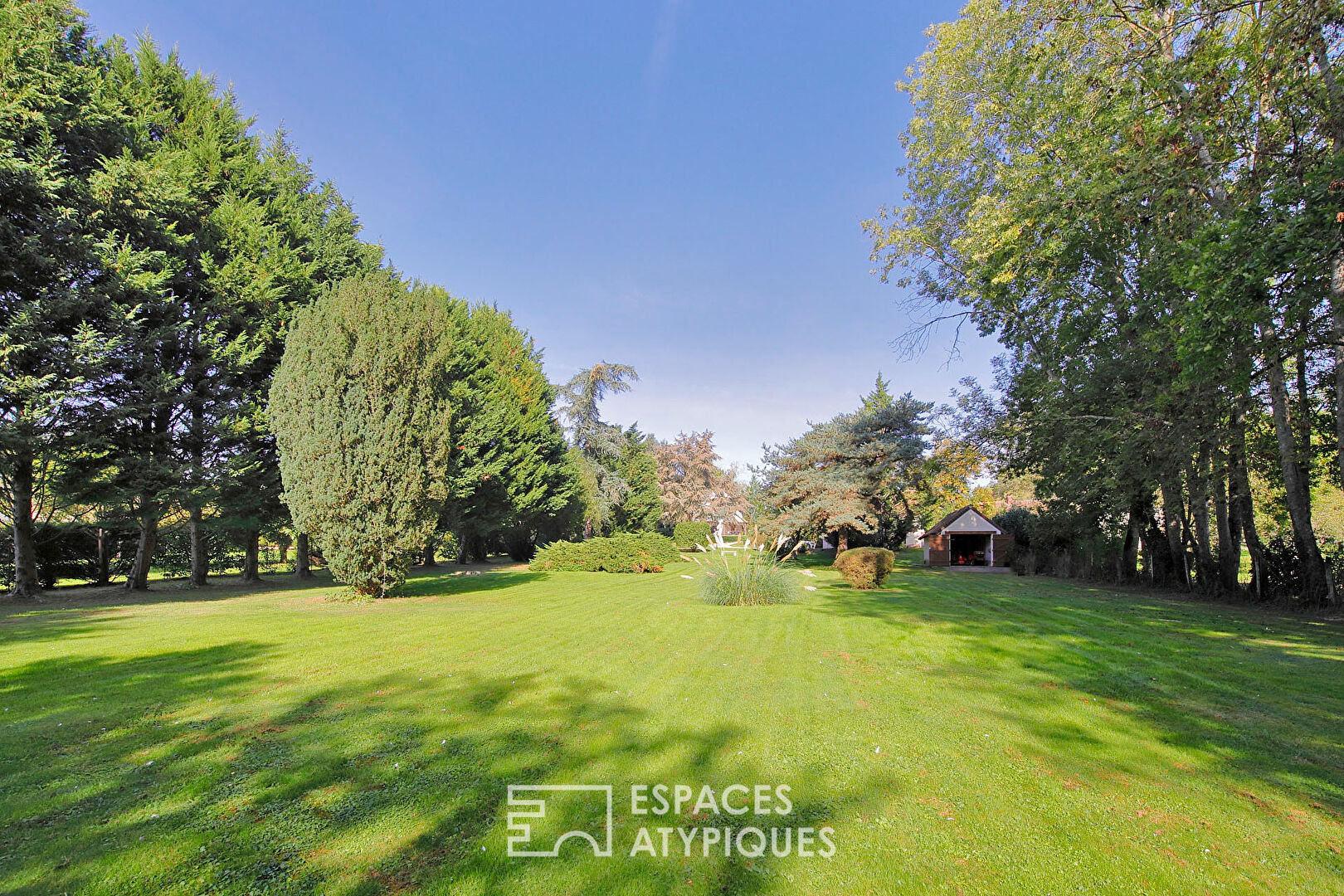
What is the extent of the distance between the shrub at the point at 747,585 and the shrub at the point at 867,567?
12.0 ft

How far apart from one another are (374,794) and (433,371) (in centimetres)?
1122

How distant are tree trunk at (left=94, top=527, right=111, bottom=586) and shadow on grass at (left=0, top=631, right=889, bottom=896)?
1638 cm

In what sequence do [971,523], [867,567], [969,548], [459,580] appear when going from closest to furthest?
[867,567]
[459,580]
[971,523]
[969,548]

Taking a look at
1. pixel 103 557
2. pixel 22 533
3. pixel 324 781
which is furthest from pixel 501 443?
pixel 324 781

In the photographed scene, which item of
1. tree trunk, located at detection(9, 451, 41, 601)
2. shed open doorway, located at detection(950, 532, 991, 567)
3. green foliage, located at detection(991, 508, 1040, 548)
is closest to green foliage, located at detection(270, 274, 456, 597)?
tree trunk, located at detection(9, 451, 41, 601)

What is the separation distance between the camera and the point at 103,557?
55.9ft

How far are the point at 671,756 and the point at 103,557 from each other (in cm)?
2249

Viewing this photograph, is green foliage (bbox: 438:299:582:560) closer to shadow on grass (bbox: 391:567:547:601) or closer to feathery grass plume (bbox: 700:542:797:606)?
shadow on grass (bbox: 391:567:547:601)

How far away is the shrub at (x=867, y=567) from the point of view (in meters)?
15.3

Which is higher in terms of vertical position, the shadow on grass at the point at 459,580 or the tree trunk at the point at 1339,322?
the tree trunk at the point at 1339,322

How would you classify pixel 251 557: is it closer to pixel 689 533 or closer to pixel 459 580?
pixel 459 580

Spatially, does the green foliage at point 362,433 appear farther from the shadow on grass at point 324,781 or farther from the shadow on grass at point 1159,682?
the shadow on grass at point 1159,682

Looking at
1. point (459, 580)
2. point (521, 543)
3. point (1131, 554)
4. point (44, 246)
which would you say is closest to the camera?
point (44, 246)

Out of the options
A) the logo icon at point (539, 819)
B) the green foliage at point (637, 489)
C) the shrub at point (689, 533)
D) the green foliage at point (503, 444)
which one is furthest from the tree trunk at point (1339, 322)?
the shrub at point (689, 533)
